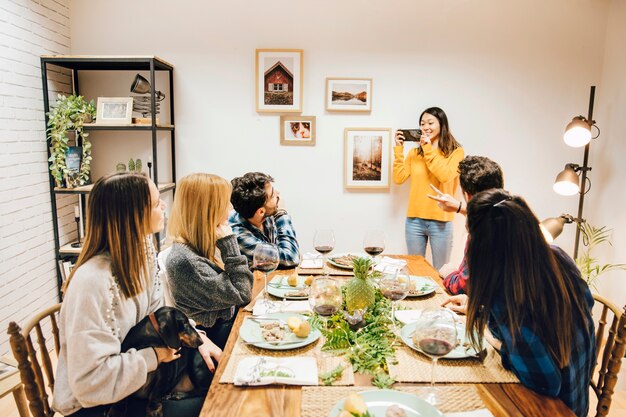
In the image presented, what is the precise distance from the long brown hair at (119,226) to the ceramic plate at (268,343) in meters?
0.37

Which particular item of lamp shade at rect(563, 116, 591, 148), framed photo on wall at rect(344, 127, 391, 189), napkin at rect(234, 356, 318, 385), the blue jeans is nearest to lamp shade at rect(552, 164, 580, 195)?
lamp shade at rect(563, 116, 591, 148)

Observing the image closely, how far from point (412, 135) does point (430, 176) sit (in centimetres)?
38

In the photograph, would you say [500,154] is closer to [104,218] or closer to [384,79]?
[384,79]

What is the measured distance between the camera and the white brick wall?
2818mm

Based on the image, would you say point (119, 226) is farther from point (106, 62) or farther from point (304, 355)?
point (106, 62)

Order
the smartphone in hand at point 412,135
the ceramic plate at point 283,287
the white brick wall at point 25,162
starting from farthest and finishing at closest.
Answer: the smartphone in hand at point 412,135 → the white brick wall at point 25,162 → the ceramic plate at point 283,287

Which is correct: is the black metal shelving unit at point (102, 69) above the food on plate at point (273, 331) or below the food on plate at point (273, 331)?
above

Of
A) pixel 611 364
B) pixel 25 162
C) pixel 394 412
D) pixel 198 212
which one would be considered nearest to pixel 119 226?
pixel 198 212

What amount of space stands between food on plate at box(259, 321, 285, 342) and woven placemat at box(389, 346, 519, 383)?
0.36m

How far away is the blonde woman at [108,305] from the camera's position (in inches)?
47.9

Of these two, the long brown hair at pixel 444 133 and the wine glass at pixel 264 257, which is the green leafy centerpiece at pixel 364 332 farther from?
the long brown hair at pixel 444 133

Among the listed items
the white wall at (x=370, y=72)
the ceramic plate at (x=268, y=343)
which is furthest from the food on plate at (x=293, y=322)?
the white wall at (x=370, y=72)

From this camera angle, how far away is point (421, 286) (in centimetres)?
202

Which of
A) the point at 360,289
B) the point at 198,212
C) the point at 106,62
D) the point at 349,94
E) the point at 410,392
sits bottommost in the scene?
the point at 410,392
